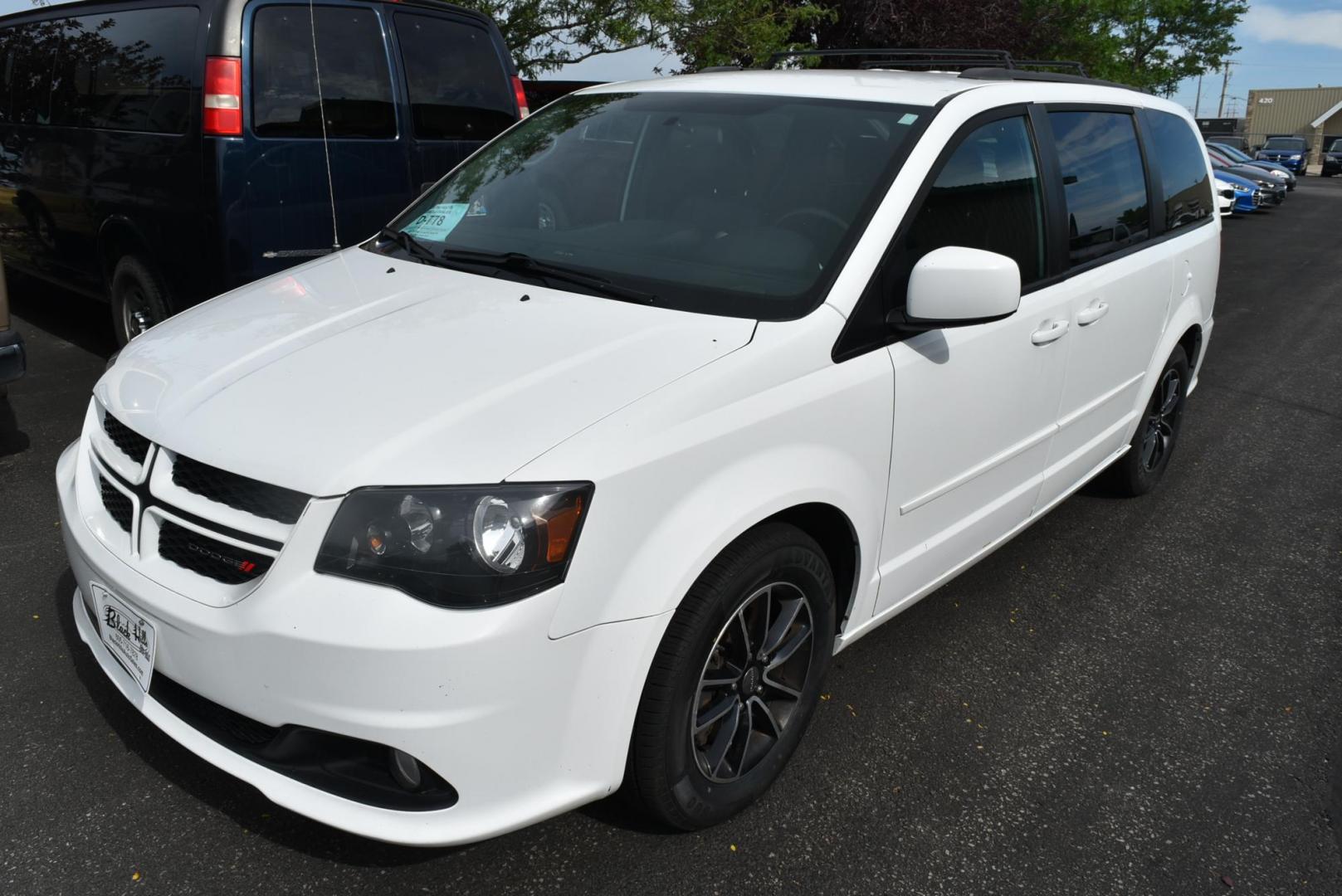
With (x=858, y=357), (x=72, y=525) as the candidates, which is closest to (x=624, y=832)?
(x=858, y=357)

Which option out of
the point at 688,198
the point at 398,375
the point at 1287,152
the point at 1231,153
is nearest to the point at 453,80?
the point at 688,198

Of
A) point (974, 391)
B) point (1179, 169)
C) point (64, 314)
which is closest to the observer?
point (974, 391)

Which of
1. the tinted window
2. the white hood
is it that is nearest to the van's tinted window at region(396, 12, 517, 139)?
the white hood

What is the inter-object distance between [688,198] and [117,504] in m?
1.69

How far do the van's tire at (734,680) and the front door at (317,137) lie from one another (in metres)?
3.16

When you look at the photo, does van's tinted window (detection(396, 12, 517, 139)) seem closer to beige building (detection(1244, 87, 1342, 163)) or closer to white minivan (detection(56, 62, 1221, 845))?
white minivan (detection(56, 62, 1221, 845))

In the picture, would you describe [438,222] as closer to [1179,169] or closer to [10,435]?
[10,435]

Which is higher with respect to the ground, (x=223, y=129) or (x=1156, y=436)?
(x=223, y=129)

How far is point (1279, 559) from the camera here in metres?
4.30

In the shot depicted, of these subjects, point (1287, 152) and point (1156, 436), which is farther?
point (1287, 152)

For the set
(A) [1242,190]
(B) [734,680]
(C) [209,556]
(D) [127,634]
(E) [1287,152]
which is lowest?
(E) [1287,152]

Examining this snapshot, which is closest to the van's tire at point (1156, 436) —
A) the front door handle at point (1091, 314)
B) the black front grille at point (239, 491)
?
the front door handle at point (1091, 314)

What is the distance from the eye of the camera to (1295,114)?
74.8 meters

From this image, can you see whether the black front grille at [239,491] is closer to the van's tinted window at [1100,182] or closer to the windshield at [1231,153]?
the van's tinted window at [1100,182]
